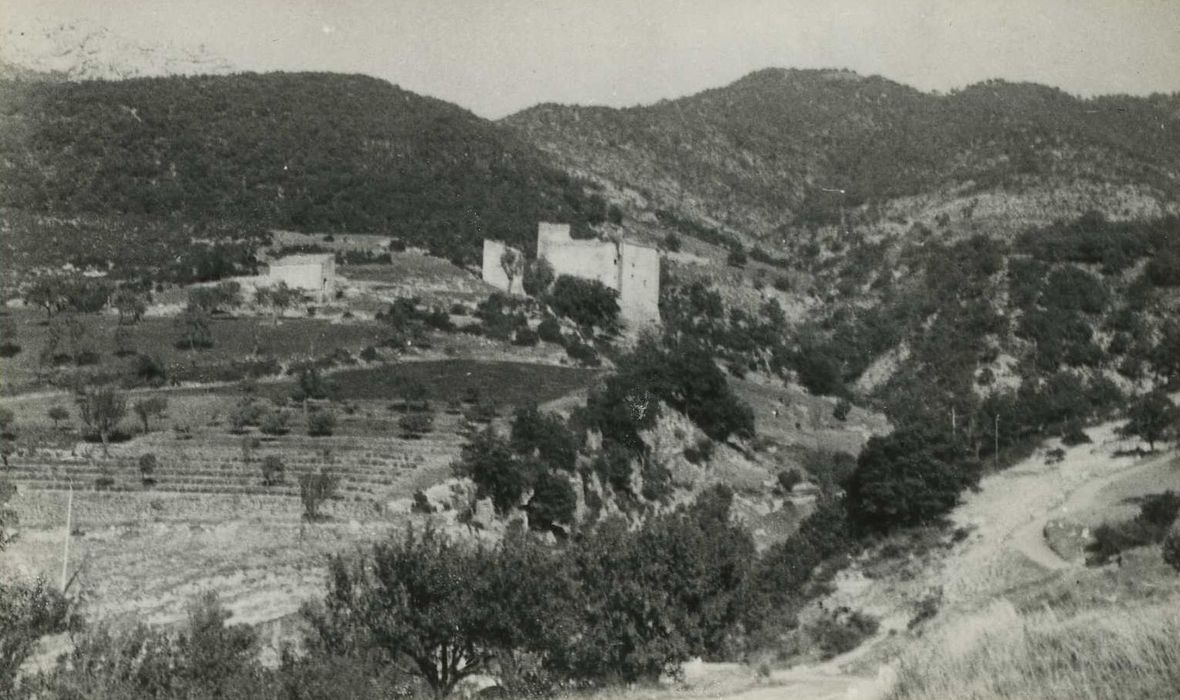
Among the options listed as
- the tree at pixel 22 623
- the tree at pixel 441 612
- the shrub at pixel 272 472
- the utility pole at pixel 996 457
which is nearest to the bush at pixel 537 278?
the utility pole at pixel 996 457

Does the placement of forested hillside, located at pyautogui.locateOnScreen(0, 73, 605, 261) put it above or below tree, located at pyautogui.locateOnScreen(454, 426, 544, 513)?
above

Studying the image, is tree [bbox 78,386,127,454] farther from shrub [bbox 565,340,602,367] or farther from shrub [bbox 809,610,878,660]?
shrub [bbox 565,340,602,367]

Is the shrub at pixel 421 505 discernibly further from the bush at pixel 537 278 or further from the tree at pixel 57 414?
the bush at pixel 537 278

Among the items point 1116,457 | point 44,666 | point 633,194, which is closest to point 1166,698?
point 44,666

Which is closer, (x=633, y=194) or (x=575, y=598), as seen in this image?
(x=575, y=598)

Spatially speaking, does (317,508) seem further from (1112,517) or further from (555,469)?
(1112,517)

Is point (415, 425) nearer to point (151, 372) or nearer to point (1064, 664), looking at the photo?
point (151, 372)

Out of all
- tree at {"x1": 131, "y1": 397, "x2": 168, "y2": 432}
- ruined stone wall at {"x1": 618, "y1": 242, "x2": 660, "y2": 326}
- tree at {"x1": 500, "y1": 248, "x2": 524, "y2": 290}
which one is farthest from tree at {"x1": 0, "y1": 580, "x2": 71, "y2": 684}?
ruined stone wall at {"x1": 618, "y1": 242, "x2": 660, "y2": 326}

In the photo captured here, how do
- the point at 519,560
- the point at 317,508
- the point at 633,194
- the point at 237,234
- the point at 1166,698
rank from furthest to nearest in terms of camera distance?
1. the point at 633,194
2. the point at 237,234
3. the point at 317,508
4. the point at 519,560
5. the point at 1166,698
